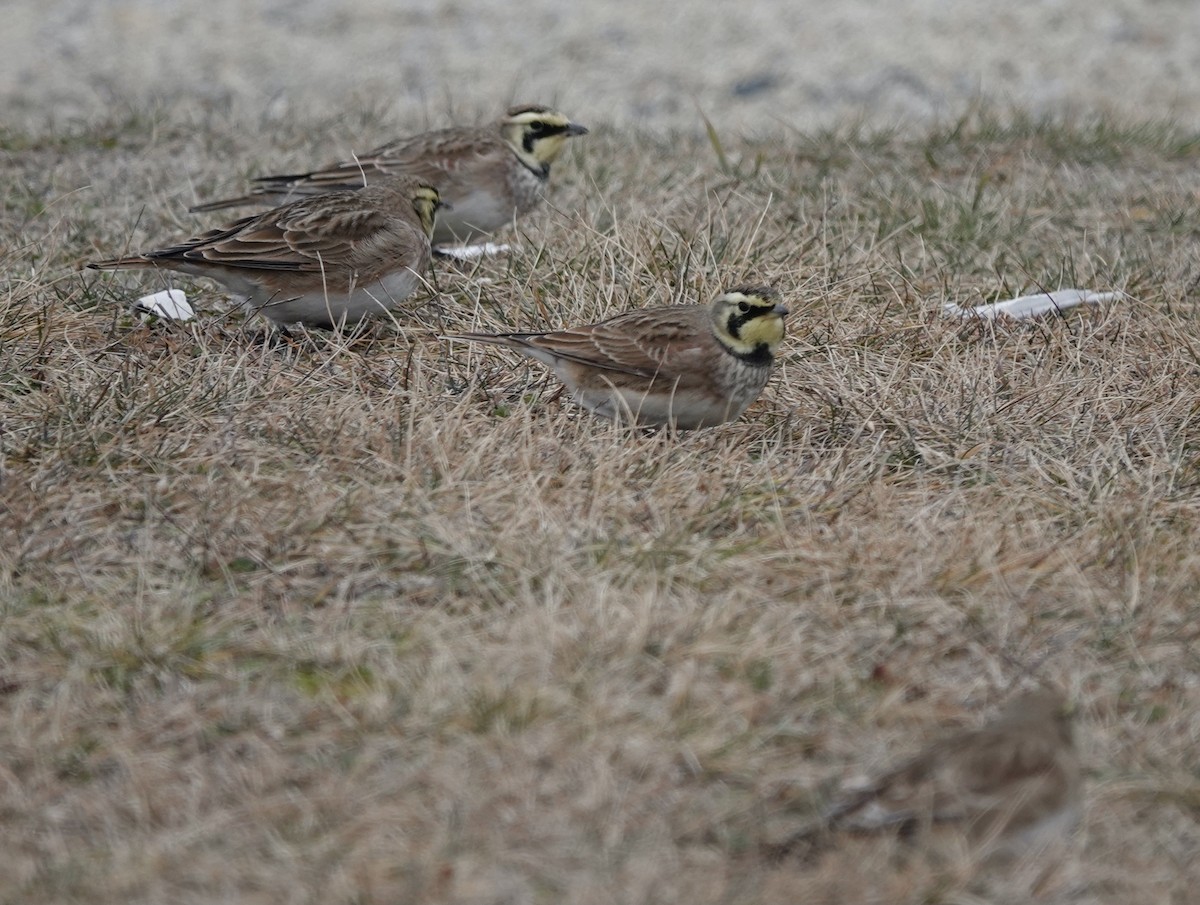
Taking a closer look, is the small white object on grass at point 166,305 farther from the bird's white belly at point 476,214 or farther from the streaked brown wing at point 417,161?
the bird's white belly at point 476,214

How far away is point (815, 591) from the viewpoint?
5.34 meters

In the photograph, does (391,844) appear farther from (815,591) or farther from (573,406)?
(573,406)

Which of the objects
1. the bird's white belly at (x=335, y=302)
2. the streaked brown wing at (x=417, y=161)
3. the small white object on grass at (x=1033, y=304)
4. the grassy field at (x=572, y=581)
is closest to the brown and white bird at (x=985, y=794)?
the grassy field at (x=572, y=581)

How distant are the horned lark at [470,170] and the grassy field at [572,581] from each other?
0.63 m

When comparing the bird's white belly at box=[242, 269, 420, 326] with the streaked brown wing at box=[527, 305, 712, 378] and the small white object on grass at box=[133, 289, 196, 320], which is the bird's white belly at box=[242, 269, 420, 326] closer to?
the small white object on grass at box=[133, 289, 196, 320]

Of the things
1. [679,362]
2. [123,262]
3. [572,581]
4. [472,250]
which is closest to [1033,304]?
[679,362]

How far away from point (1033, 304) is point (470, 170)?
10.3 ft

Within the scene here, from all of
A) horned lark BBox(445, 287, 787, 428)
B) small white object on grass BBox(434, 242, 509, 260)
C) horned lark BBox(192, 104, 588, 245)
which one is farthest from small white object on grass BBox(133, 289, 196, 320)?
horned lark BBox(445, 287, 787, 428)

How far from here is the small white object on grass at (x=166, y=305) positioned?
25.0 feet

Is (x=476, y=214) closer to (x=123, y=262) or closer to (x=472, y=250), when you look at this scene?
(x=472, y=250)

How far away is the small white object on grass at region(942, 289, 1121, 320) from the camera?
306 inches

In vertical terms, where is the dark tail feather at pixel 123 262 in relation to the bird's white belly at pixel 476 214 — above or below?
above

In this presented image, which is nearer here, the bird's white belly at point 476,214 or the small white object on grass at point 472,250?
the small white object on grass at point 472,250

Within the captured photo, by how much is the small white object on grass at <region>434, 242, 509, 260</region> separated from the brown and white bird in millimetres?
4779
